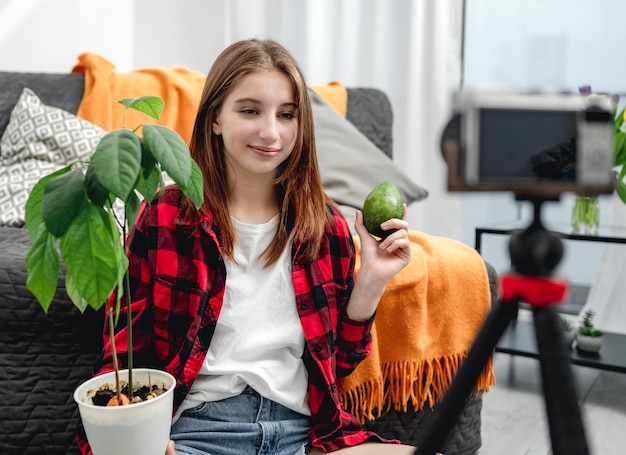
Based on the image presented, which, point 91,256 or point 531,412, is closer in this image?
point 91,256

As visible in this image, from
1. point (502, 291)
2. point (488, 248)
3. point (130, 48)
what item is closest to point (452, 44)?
point (488, 248)

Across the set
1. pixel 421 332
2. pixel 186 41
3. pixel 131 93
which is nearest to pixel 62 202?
pixel 421 332

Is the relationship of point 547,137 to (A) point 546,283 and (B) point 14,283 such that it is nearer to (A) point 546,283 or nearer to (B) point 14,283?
(A) point 546,283

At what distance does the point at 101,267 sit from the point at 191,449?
0.39 meters

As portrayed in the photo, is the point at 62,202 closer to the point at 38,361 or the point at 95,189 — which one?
the point at 95,189

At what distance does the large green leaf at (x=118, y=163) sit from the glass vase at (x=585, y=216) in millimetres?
1750

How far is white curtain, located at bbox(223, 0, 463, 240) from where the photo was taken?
271 cm

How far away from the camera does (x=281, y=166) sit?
111 cm

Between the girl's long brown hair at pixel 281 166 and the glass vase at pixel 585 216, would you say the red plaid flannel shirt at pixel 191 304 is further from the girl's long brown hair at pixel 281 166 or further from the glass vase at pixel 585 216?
the glass vase at pixel 585 216

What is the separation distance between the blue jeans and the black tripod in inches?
23.4

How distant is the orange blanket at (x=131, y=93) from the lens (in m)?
1.87

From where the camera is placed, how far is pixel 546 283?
39 centimetres

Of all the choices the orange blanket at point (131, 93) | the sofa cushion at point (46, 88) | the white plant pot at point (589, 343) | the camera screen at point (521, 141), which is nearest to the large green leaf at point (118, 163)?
the camera screen at point (521, 141)

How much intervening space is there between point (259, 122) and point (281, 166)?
0.12m
